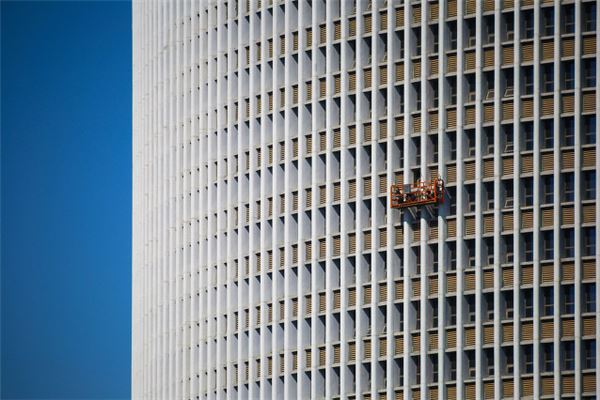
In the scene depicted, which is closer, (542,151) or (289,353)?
(542,151)

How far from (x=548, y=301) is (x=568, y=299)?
179cm

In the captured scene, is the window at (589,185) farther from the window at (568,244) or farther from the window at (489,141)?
the window at (489,141)

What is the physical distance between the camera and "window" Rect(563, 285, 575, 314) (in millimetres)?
177750

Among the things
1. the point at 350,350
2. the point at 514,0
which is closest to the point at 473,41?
the point at 514,0

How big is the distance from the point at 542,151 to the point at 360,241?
20.5 meters

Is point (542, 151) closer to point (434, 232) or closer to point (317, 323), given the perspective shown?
point (434, 232)

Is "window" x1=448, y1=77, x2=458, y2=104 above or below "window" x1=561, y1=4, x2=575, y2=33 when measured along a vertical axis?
below

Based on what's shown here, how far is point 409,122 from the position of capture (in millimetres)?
187750

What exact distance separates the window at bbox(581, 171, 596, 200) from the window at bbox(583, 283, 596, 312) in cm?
753

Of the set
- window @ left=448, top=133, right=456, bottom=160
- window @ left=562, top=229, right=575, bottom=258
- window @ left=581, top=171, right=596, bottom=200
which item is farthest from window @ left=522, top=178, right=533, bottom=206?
window @ left=448, top=133, right=456, bottom=160

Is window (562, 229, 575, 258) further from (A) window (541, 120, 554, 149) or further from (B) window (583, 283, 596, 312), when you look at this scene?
(A) window (541, 120, 554, 149)

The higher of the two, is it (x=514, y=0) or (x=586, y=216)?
(x=514, y=0)

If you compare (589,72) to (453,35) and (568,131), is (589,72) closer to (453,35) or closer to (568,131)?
(568,131)

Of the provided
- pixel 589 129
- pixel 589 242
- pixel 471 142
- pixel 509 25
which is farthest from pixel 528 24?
pixel 589 242
